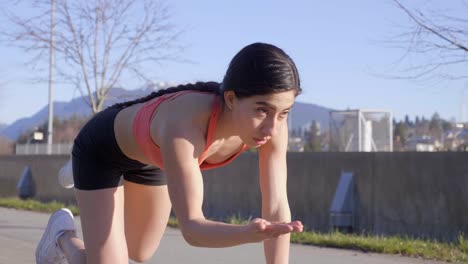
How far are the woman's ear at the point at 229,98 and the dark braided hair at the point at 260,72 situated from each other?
19 mm

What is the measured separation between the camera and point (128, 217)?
455 cm

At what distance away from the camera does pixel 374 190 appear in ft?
34.5

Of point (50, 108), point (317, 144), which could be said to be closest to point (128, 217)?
point (50, 108)

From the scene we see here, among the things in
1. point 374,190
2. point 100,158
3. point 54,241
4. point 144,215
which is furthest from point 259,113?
point 374,190

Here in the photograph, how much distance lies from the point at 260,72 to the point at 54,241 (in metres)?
2.08

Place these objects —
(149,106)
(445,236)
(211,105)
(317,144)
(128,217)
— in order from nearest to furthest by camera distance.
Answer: (211,105) → (149,106) → (128,217) → (445,236) → (317,144)

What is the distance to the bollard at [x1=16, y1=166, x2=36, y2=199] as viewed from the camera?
18.7 m

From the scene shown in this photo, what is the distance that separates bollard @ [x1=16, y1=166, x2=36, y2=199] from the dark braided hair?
1624 cm

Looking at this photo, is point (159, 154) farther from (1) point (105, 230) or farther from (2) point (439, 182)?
(2) point (439, 182)

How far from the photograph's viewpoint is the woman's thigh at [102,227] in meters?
3.97

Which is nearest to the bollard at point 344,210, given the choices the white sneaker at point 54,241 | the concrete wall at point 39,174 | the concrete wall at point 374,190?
the concrete wall at point 374,190

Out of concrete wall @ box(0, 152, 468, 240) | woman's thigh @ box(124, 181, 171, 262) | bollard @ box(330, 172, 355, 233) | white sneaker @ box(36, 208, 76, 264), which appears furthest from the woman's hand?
bollard @ box(330, 172, 355, 233)

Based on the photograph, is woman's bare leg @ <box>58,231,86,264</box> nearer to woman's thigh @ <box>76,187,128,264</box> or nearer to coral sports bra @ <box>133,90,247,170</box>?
woman's thigh @ <box>76,187,128,264</box>

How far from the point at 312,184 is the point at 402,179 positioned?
1815mm
